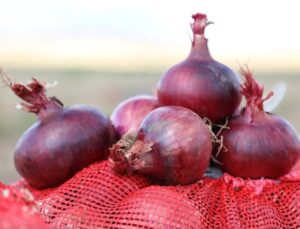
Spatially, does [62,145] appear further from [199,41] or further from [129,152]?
[199,41]

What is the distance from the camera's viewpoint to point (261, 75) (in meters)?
13.0

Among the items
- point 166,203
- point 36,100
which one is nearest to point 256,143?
point 166,203

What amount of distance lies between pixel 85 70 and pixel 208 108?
11.8 meters

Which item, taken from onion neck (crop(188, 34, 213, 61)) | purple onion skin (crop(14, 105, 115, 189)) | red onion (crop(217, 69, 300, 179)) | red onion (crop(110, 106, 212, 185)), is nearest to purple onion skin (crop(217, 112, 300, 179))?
red onion (crop(217, 69, 300, 179))

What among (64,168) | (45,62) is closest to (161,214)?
(64,168)

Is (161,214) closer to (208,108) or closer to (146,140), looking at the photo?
(146,140)

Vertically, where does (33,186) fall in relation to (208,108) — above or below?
below

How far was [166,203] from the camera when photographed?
1306 mm

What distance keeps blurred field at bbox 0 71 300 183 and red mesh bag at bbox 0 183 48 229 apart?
4.72 meters

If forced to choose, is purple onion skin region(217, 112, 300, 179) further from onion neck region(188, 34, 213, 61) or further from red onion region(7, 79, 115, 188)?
red onion region(7, 79, 115, 188)

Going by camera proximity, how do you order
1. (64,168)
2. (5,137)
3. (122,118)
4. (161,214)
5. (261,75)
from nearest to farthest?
(161,214) → (64,168) → (122,118) → (5,137) → (261,75)

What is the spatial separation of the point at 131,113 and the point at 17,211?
0.74m

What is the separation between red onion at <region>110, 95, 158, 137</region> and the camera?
164 cm

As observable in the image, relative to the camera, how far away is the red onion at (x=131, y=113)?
1.64 metres
